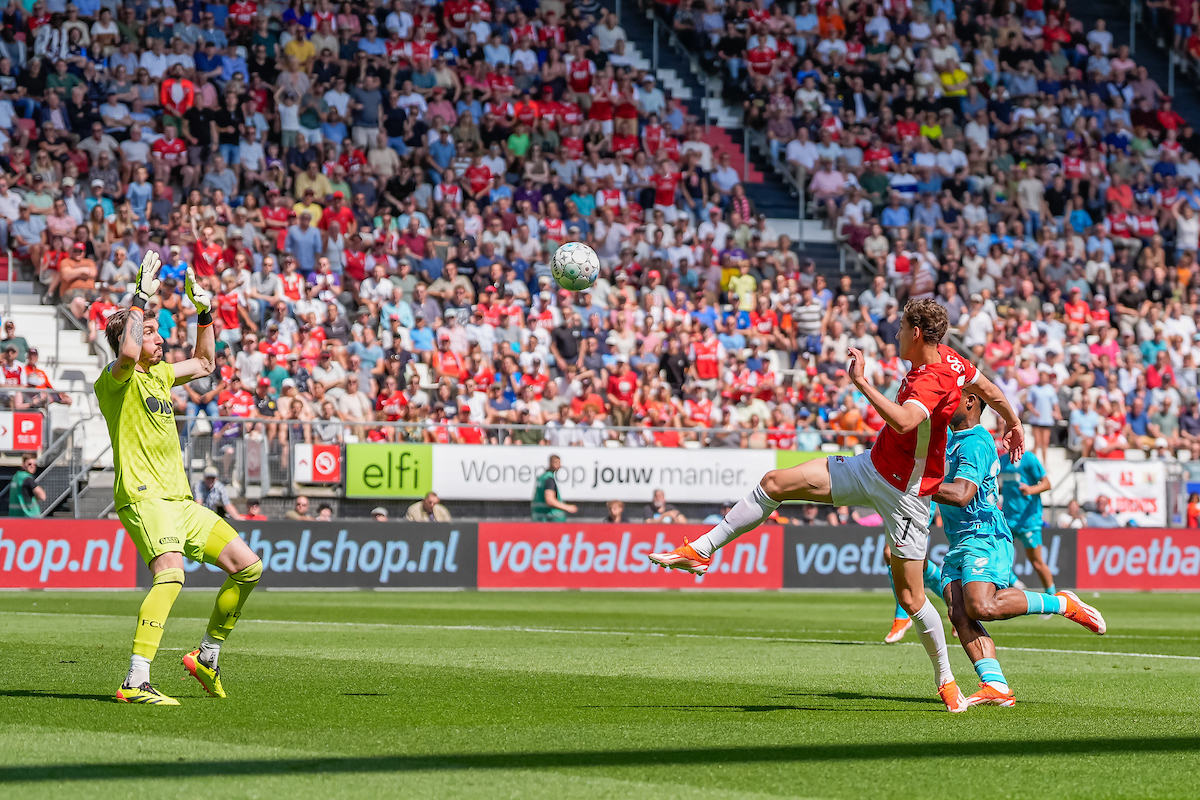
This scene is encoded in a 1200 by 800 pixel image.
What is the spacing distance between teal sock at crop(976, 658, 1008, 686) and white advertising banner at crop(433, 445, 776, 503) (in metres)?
15.3

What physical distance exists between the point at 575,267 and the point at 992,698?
216 inches

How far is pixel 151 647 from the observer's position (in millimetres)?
9133

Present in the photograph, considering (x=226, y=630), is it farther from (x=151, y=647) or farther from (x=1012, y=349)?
(x=1012, y=349)

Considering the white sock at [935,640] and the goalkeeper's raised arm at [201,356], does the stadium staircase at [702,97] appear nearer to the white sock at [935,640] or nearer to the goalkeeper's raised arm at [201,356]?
the goalkeeper's raised arm at [201,356]

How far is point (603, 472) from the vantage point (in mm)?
25438

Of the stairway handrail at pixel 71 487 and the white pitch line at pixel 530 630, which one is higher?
the stairway handrail at pixel 71 487

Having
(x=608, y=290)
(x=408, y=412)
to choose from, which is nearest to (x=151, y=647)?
(x=408, y=412)

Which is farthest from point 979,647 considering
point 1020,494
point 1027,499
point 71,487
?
point 71,487

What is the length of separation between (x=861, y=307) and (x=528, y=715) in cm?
2237

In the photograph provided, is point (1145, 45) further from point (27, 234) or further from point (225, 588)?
point (225, 588)

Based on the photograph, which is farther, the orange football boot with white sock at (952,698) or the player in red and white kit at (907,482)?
the orange football boot with white sock at (952,698)

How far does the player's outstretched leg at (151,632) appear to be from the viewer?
9.06m

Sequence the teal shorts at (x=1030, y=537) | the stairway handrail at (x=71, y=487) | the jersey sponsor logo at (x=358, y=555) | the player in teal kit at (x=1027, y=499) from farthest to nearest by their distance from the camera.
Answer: the jersey sponsor logo at (x=358, y=555), the stairway handrail at (x=71, y=487), the teal shorts at (x=1030, y=537), the player in teal kit at (x=1027, y=499)

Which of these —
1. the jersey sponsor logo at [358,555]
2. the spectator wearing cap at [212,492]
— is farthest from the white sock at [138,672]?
the spectator wearing cap at [212,492]
